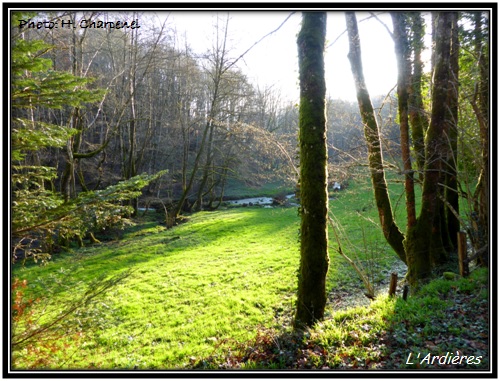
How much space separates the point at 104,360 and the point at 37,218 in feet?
8.96

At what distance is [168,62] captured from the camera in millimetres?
17281

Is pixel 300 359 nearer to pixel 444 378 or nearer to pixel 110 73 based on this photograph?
pixel 444 378

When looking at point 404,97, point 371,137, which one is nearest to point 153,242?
point 371,137

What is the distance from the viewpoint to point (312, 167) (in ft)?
14.3

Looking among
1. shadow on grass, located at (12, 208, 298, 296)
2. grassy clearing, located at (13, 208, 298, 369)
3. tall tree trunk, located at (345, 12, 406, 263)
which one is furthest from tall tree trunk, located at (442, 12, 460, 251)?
shadow on grass, located at (12, 208, 298, 296)

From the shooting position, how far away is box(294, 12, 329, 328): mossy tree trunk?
167 inches

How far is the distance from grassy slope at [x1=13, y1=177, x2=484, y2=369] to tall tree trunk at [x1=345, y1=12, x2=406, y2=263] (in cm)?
62

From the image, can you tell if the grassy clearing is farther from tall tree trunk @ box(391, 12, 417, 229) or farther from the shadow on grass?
tall tree trunk @ box(391, 12, 417, 229)

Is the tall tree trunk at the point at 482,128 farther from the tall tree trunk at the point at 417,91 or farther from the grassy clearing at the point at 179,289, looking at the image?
the grassy clearing at the point at 179,289

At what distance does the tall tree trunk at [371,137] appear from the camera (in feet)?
21.0

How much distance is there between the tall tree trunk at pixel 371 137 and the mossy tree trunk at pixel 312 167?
2.58 meters

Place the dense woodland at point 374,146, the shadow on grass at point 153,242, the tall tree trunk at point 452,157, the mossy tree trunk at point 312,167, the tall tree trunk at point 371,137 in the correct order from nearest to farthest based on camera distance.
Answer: the dense woodland at point 374,146 → the mossy tree trunk at point 312,167 → the tall tree trunk at point 452,157 → the tall tree trunk at point 371,137 → the shadow on grass at point 153,242

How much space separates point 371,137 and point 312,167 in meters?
2.93

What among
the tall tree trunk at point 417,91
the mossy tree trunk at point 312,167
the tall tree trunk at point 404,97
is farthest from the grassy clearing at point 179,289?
the tall tree trunk at point 417,91
